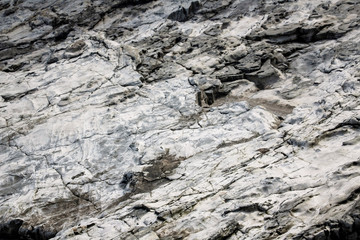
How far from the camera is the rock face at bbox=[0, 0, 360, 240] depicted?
10.5m

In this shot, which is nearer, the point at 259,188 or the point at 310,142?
the point at 259,188

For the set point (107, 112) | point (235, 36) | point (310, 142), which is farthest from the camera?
point (235, 36)

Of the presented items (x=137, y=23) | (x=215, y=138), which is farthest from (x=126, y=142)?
(x=137, y=23)

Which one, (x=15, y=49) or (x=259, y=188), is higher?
(x=15, y=49)

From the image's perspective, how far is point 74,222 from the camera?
1229 cm

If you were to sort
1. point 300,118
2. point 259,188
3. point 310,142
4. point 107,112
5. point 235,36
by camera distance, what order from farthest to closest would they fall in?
1. point 235,36
2. point 107,112
3. point 300,118
4. point 310,142
5. point 259,188

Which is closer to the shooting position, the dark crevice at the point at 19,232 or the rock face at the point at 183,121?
the rock face at the point at 183,121

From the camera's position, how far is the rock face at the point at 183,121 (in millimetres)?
10461

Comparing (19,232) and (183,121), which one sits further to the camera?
(183,121)

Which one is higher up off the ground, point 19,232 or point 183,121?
point 183,121

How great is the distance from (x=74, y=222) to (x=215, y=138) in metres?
5.51

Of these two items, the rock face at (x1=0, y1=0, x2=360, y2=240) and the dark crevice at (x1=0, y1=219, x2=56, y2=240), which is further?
the dark crevice at (x1=0, y1=219, x2=56, y2=240)

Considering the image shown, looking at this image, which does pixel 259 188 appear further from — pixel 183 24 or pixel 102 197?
pixel 183 24

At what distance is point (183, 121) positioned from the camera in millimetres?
15688
